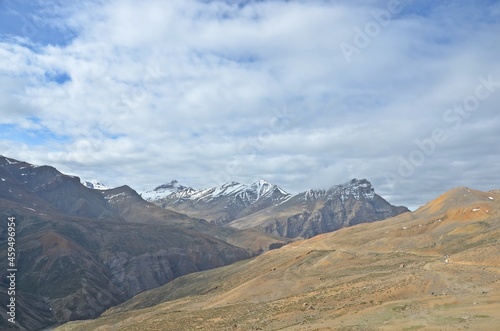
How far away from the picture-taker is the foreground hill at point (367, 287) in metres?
39.2

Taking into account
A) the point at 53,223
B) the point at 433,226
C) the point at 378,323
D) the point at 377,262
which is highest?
the point at 53,223

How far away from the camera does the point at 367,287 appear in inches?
2105

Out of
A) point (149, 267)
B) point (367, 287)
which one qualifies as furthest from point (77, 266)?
point (367, 287)

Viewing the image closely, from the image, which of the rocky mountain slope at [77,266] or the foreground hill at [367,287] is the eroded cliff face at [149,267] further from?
the foreground hill at [367,287]

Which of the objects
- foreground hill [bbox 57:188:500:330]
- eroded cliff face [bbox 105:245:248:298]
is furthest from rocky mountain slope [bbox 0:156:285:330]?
foreground hill [bbox 57:188:500:330]

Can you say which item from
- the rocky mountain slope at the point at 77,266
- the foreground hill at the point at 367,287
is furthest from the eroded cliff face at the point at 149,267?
the foreground hill at the point at 367,287

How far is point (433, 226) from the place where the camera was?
101500mm

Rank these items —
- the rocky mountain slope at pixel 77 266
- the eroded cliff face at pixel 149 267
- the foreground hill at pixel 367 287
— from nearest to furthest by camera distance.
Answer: the foreground hill at pixel 367 287, the rocky mountain slope at pixel 77 266, the eroded cliff face at pixel 149 267

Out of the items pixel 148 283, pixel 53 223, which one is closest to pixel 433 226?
pixel 148 283

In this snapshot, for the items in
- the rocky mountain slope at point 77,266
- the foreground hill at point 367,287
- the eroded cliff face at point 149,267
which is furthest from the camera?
the eroded cliff face at point 149,267

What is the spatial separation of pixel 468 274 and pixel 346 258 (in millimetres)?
35333

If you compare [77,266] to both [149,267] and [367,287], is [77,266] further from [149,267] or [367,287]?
[367,287]

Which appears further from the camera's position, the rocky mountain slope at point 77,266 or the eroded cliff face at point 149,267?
the eroded cliff face at point 149,267

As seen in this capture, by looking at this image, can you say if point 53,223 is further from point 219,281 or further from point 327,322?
point 327,322
